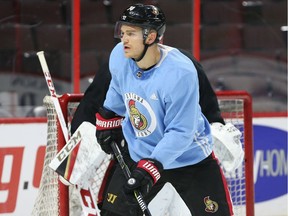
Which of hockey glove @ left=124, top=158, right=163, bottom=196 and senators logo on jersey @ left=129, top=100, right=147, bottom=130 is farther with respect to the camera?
senators logo on jersey @ left=129, top=100, right=147, bottom=130

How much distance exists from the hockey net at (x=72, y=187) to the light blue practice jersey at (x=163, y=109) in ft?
Answer: 2.21

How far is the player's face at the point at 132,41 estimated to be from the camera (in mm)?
3268

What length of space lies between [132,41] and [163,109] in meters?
0.29

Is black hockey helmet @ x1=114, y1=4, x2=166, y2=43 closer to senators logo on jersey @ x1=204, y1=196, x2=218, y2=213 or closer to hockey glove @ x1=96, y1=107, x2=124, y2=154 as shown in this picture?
hockey glove @ x1=96, y1=107, x2=124, y2=154

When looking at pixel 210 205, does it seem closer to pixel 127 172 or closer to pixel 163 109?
pixel 127 172

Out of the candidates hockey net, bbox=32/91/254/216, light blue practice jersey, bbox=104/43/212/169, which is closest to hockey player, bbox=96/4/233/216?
light blue practice jersey, bbox=104/43/212/169

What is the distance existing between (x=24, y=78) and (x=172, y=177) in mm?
2259

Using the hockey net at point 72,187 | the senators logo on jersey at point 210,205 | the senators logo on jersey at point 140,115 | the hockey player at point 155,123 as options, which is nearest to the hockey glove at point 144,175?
the hockey player at point 155,123

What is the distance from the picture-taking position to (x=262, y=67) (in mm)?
6191

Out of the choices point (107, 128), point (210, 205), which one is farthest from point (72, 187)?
point (210, 205)

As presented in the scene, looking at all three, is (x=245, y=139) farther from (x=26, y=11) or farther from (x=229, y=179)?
(x=26, y=11)

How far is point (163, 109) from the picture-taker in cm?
328

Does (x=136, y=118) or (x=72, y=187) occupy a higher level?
(x=136, y=118)

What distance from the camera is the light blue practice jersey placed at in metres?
3.21
